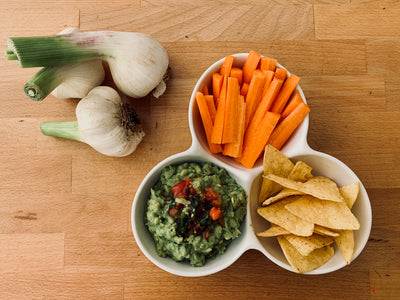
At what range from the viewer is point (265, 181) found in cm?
154

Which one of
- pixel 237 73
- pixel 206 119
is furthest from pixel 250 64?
pixel 206 119

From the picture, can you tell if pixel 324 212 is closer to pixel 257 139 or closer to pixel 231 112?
pixel 257 139

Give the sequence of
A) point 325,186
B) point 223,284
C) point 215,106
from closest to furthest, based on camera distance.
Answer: point 325,186 → point 215,106 → point 223,284

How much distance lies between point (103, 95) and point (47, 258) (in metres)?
0.77

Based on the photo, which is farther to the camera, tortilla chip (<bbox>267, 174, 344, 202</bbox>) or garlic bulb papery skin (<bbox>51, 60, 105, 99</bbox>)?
garlic bulb papery skin (<bbox>51, 60, 105, 99</bbox>)

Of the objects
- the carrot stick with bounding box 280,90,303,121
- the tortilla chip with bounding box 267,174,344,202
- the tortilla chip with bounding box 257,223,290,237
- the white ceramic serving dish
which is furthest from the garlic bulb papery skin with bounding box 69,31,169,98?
the tortilla chip with bounding box 257,223,290,237

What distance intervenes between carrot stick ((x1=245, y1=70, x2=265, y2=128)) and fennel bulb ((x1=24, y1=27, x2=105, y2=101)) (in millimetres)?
663

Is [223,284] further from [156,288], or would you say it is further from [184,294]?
[156,288]

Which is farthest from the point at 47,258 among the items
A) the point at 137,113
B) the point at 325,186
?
the point at 325,186

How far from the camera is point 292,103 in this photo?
1557 mm

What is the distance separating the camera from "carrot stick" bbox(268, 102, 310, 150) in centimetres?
153

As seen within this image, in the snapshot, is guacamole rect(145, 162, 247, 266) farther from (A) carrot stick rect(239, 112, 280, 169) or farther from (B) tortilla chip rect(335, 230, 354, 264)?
(B) tortilla chip rect(335, 230, 354, 264)

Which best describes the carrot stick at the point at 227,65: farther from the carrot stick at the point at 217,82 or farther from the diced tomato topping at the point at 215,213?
the diced tomato topping at the point at 215,213

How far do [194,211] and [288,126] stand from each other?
0.50 meters
